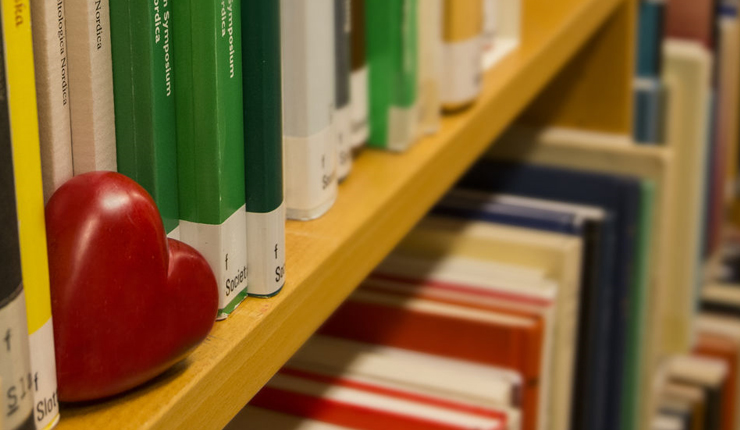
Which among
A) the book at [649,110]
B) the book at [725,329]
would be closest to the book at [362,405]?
the book at [649,110]

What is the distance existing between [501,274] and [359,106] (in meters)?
0.34

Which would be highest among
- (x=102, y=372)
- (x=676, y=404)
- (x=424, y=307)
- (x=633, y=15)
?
(x=633, y=15)

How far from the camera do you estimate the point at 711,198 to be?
1.60 metres

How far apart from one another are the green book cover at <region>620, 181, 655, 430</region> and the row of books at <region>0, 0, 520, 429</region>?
67 cm

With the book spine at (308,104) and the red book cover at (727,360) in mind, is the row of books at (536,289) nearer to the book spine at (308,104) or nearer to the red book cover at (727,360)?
the book spine at (308,104)

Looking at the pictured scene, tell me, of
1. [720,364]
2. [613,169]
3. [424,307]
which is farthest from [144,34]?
[720,364]

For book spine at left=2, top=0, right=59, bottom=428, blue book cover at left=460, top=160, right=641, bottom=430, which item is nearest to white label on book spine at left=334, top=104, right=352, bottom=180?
book spine at left=2, top=0, right=59, bottom=428

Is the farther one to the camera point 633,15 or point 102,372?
point 633,15

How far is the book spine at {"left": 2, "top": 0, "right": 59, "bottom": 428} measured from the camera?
314 mm

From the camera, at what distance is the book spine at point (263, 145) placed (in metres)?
0.41

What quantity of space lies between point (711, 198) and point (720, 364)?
287 mm

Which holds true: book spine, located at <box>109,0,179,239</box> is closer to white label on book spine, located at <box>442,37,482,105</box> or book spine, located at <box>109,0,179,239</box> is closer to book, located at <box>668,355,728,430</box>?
white label on book spine, located at <box>442,37,482,105</box>

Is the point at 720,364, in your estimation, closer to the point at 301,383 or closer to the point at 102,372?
the point at 301,383

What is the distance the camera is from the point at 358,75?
0.61 meters
